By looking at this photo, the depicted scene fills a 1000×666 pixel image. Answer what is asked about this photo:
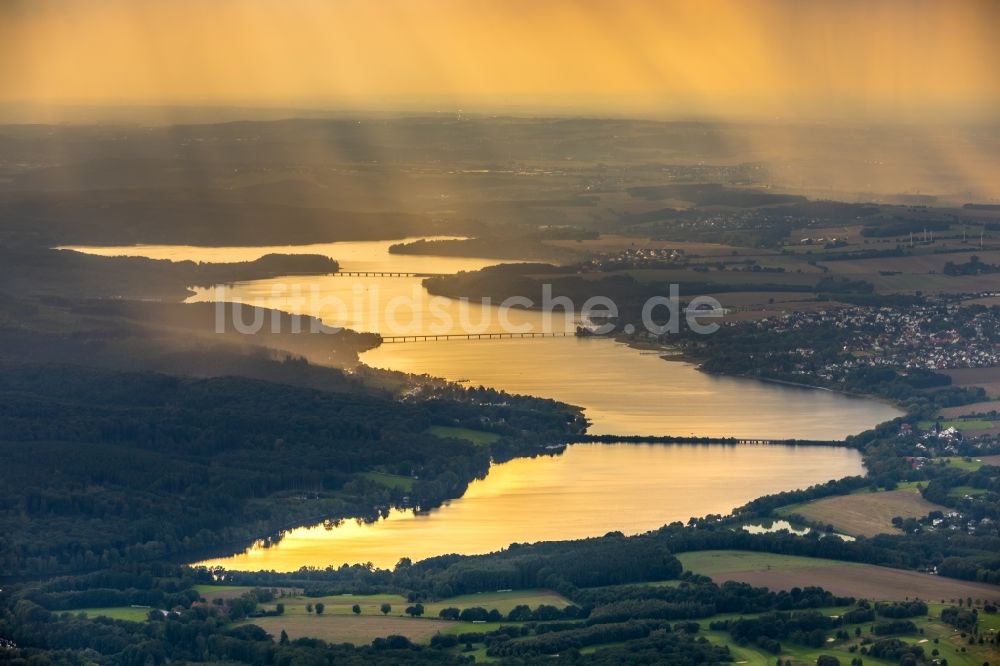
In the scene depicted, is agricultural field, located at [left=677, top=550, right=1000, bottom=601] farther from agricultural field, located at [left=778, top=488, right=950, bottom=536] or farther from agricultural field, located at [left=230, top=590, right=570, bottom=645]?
agricultural field, located at [left=230, top=590, right=570, bottom=645]

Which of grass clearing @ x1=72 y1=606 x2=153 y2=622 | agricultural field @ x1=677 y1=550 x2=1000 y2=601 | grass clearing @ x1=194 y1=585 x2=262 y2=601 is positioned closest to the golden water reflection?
grass clearing @ x1=194 y1=585 x2=262 y2=601

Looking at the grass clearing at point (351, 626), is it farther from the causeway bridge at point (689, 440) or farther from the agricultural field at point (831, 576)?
the causeway bridge at point (689, 440)

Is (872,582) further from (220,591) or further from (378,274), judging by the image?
(378,274)

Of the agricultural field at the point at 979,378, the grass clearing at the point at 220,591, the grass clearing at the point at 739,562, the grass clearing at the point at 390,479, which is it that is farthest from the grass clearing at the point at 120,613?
the agricultural field at the point at 979,378

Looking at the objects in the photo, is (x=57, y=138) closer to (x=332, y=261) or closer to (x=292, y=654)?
(x=332, y=261)

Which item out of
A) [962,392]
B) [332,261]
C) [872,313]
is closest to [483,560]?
[962,392]
